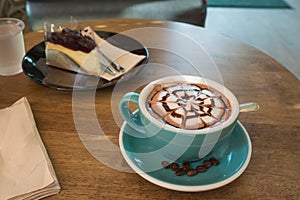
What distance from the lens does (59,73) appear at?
2.94ft

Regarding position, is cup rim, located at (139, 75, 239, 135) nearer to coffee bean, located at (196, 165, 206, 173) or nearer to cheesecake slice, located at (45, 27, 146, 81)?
coffee bean, located at (196, 165, 206, 173)

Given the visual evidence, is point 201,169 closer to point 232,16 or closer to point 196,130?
point 196,130

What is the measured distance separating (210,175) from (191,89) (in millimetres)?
164

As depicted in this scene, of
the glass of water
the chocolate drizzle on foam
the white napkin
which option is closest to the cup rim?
the chocolate drizzle on foam

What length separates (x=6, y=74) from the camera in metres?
0.91

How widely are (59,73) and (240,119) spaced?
437mm

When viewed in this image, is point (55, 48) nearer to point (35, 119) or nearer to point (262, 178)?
point (35, 119)

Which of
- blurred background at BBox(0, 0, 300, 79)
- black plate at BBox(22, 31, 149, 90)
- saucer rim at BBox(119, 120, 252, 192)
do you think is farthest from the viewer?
blurred background at BBox(0, 0, 300, 79)

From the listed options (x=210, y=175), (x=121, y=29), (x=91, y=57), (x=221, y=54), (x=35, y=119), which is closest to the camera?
(x=210, y=175)

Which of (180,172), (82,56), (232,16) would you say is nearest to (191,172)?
(180,172)

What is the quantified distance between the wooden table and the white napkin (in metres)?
0.02

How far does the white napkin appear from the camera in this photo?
1.87 ft

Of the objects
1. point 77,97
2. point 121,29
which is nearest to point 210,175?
point 77,97

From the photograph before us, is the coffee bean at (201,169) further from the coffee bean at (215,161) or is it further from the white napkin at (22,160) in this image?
the white napkin at (22,160)
